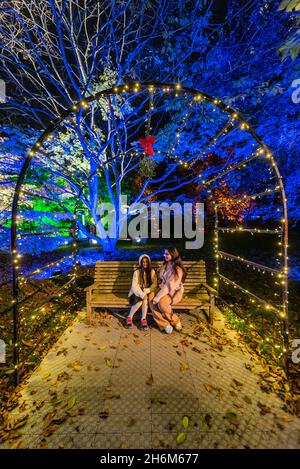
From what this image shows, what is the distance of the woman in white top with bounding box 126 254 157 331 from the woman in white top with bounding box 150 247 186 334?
0.56ft

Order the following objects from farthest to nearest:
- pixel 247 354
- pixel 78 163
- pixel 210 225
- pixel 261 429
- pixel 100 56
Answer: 1. pixel 210 225
2. pixel 78 163
3. pixel 100 56
4. pixel 247 354
5. pixel 261 429

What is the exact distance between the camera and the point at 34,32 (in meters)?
6.33

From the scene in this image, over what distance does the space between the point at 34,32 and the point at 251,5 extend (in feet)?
17.7

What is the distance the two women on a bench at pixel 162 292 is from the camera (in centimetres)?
470

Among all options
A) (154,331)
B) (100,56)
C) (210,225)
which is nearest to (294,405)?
(154,331)

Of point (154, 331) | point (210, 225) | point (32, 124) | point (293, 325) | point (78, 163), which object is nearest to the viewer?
point (154, 331)

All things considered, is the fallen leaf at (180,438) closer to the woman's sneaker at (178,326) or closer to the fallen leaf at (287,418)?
the fallen leaf at (287,418)

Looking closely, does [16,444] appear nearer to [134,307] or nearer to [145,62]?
[134,307]

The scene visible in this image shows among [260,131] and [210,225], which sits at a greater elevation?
[260,131]

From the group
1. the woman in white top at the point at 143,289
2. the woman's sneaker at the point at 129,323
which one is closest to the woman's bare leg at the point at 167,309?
the woman in white top at the point at 143,289

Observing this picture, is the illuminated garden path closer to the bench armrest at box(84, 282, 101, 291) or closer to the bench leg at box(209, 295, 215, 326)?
the bench leg at box(209, 295, 215, 326)

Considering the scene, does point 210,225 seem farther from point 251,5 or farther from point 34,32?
point 34,32

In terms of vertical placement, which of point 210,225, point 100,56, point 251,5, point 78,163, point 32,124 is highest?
point 251,5

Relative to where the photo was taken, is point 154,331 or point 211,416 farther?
point 154,331
